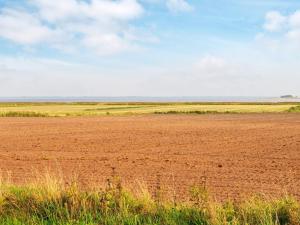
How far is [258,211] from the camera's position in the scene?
931cm

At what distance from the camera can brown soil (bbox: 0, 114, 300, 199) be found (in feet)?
53.5

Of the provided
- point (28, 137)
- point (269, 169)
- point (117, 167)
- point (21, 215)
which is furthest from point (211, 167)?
point (28, 137)

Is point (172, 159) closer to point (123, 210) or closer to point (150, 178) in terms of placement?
point (150, 178)

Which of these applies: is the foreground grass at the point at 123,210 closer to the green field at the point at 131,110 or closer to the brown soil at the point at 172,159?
the brown soil at the point at 172,159

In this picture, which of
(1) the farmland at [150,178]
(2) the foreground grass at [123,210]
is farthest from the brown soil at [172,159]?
(2) the foreground grass at [123,210]

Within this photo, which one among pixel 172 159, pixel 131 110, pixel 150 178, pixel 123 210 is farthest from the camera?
pixel 131 110

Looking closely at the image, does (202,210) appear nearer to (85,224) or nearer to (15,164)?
(85,224)

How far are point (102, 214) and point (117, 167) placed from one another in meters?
10.9

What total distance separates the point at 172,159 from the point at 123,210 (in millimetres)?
13538

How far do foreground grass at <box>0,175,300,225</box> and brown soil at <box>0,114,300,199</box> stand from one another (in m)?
2.25

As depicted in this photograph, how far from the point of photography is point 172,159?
23266 mm

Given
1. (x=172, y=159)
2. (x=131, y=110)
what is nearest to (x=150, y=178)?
(x=172, y=159)

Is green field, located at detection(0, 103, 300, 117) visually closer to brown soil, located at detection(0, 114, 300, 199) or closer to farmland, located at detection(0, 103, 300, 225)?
brown soil, located at detection(0, 114, 300, 199)

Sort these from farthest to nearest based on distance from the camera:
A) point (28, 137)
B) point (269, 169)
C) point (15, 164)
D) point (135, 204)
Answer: point (28, 137), point (15, 164), point (269, 169), point (135, 204)
